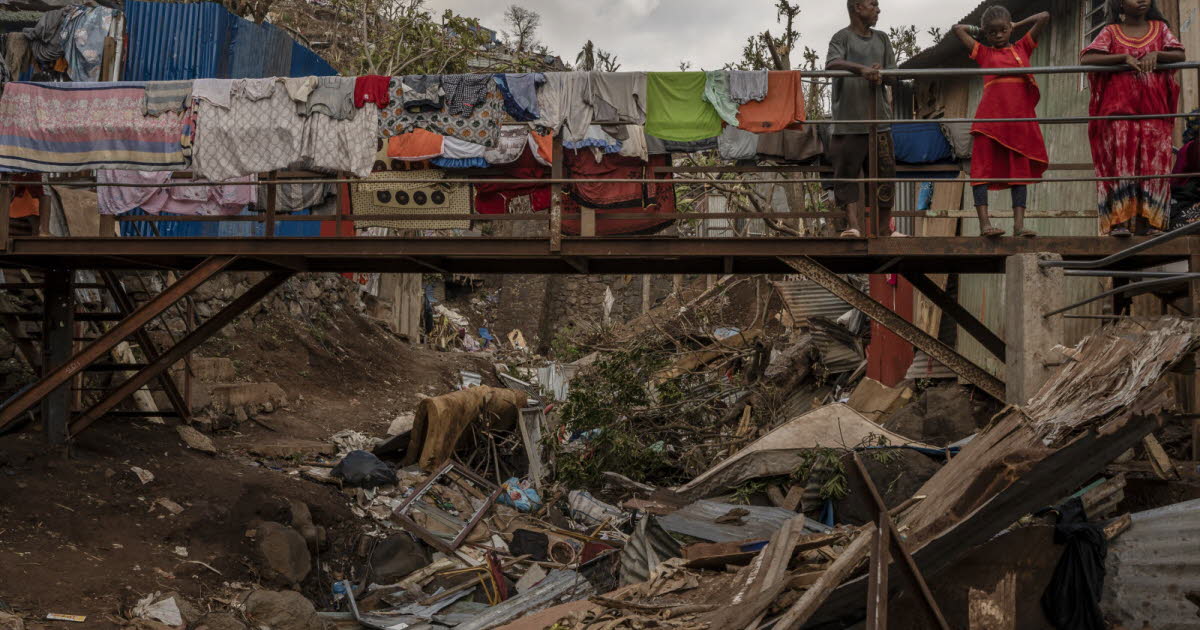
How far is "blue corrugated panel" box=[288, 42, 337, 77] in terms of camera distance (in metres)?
14.8

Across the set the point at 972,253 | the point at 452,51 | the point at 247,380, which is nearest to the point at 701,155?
the point at 452,51

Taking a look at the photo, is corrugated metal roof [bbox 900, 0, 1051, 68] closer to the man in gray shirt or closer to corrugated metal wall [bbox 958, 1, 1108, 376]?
corrugated metal wall [bbox 958, 1, 1108, 376]

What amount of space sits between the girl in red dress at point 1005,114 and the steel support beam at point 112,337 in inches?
249

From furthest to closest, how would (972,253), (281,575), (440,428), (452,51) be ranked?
(452,51), (440,428), (281,575), (972,253)

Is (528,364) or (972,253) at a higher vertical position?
(972,253)

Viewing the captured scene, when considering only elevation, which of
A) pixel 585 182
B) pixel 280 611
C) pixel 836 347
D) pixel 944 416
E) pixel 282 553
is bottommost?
pixel 280 611

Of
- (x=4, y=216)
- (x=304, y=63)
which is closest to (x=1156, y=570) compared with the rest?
(x=4, y=216)

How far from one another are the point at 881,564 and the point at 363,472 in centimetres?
883

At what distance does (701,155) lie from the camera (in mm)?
22547

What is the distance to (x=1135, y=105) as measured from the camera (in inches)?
268

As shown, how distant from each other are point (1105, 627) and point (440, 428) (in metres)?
8.80

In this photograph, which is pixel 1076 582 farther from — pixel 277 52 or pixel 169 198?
pixel 277 52

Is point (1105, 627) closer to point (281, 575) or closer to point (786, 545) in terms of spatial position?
point (786, 545)

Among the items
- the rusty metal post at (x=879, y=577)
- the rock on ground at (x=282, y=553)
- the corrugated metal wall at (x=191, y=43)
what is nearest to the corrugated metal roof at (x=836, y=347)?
the rock on ground at (x=282, y=553)
